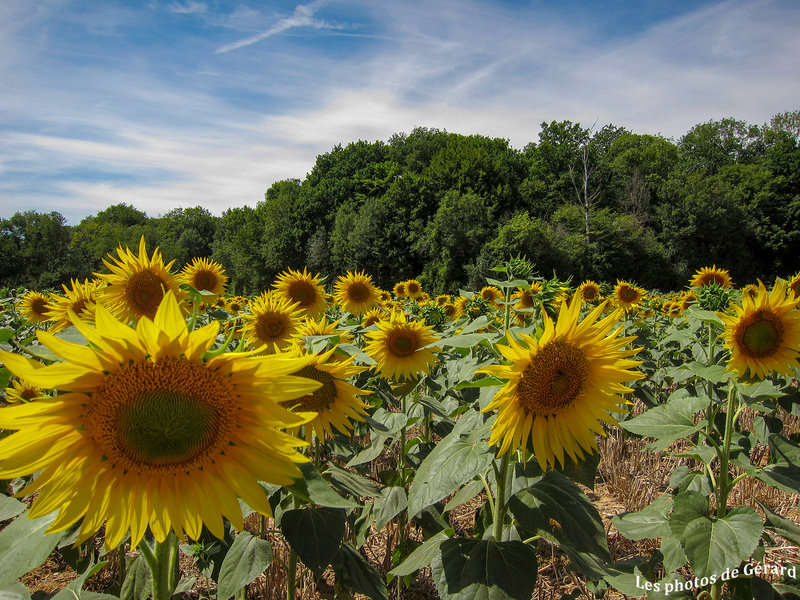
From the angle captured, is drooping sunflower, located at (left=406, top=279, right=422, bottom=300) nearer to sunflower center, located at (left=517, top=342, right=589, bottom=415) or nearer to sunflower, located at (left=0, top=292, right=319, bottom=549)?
sunflower center, located at (left=517, top=342, right=589, bottom=415)

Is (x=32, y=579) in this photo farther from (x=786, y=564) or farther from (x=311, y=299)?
(x=786, y=564)

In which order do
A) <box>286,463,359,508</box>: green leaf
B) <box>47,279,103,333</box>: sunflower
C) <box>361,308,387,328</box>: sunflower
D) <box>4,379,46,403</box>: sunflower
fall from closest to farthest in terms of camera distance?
<box>286,463,359,508</box>: green leaf → <box>4,379,46,403</box>: sunflower → <box>47,279,103,333</box>: sunflower → <box>361,308,387,328</box>: sunflower

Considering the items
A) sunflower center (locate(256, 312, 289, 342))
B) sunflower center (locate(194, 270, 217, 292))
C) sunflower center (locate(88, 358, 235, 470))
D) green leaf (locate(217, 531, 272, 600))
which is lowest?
green leaf (locate(217, 531, 272, 600))

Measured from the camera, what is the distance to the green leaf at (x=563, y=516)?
1373 mm

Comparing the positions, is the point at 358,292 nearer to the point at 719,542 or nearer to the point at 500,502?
the point at 500,502

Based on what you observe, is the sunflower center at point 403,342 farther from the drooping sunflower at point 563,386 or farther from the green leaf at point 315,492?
the green leaf at point 315,492

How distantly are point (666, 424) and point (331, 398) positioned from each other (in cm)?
153

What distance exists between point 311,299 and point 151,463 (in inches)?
139

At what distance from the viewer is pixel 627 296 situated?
24.0ft

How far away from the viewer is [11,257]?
133 ft

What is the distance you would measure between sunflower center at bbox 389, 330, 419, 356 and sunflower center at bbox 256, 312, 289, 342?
2.34 ft

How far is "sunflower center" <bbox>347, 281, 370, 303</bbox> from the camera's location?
17.6ft

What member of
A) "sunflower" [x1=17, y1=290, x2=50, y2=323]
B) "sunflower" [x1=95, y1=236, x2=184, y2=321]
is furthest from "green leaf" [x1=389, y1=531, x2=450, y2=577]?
"sunflower" [x1=17, y1=290, x2=50, y2=323]

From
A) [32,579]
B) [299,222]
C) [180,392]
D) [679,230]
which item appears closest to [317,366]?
[180,392]
